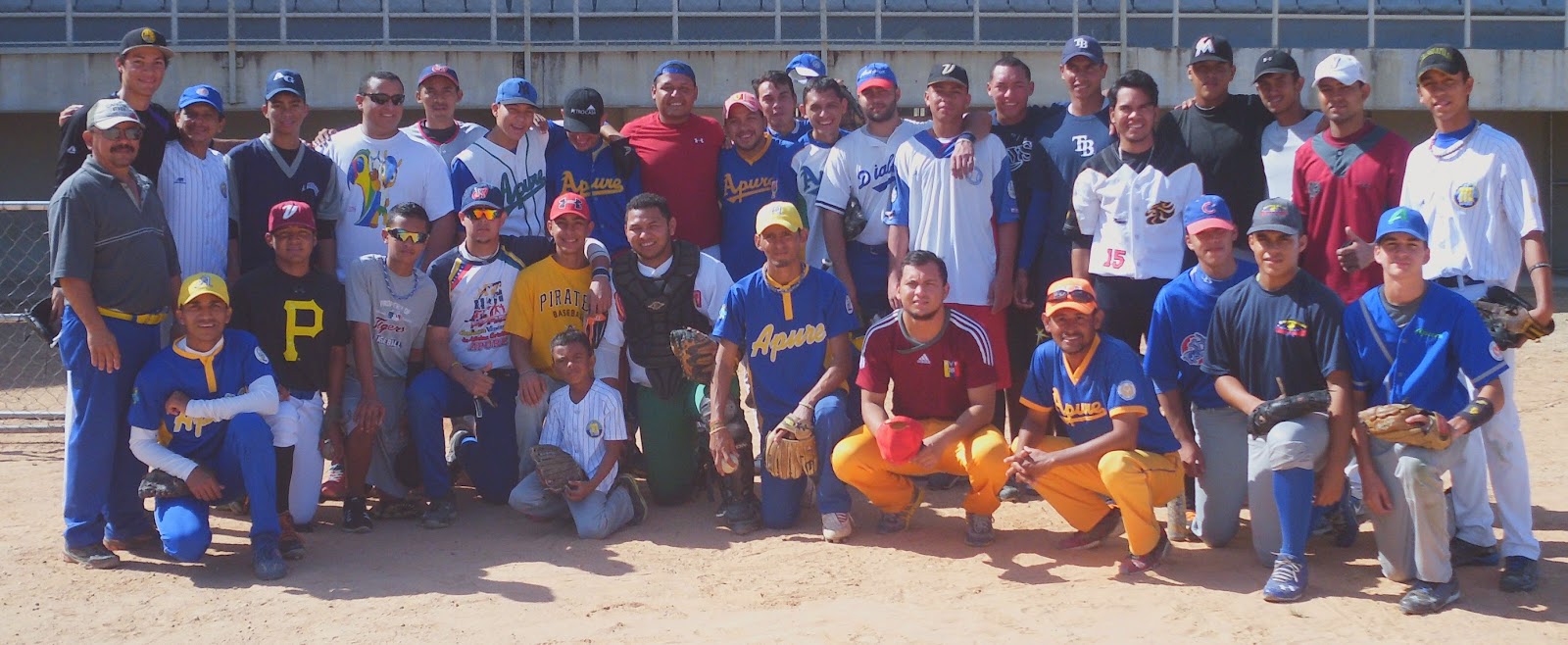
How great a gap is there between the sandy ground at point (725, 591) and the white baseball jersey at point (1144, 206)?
1.27 m

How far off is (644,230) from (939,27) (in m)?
11.7

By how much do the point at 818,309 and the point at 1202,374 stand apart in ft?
5.72

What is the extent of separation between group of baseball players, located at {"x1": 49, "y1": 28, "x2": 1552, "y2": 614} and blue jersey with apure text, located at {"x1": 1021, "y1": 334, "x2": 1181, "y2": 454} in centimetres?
2

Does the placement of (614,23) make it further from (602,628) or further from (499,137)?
(602,628)

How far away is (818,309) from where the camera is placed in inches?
246

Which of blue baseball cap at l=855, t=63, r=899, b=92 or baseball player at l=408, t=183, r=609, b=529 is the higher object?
blue baseball cap at l=855, t=63, r=899, b=92

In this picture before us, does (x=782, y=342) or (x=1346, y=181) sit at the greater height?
(x=1346, y=181)

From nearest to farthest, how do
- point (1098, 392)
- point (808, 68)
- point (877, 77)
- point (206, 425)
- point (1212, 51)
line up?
point (1098, 392)
point (206, 425)
point (1212, 51)
point (877, 77)
point (808, 68)

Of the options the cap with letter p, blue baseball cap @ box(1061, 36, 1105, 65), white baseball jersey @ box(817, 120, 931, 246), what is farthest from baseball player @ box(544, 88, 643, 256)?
blue baseball cap @ box(1061, 36, 1105, 65)

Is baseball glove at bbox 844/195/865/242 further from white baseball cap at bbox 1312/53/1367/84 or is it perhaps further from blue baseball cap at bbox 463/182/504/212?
white baseball cap at bbox 1312/53/1367/84

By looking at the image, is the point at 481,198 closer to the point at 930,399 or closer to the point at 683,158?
the point at 683,158

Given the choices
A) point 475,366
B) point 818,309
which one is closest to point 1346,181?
point 818,309

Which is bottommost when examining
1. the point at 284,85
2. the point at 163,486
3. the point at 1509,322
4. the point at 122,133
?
the point at 163,486

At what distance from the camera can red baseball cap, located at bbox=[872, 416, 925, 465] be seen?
5723mm
